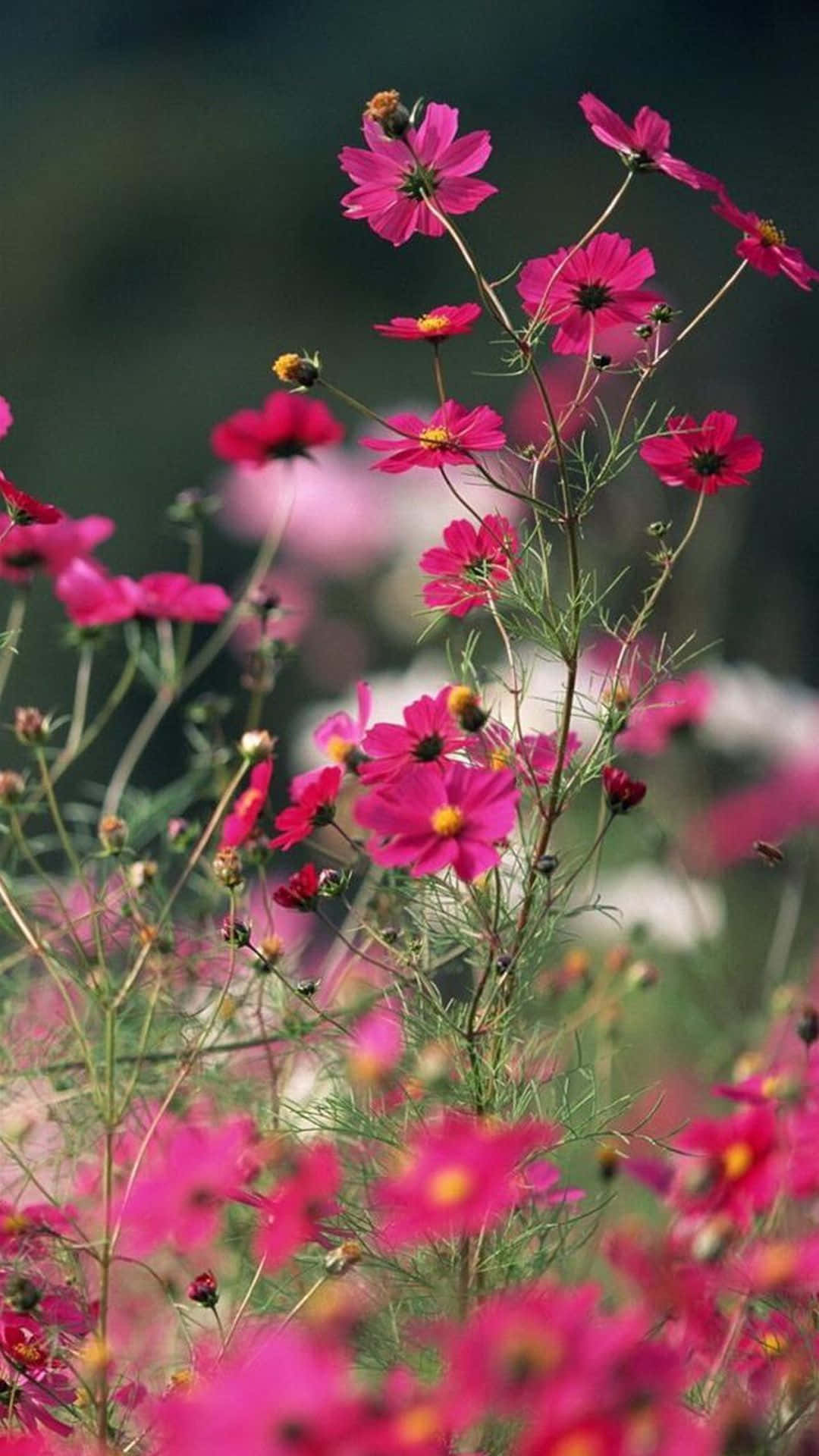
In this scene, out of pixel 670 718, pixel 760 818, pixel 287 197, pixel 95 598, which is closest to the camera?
pixel 95 598

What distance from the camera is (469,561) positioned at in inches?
18.0

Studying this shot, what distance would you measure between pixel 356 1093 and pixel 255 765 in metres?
0.11

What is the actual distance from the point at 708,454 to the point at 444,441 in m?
0.08

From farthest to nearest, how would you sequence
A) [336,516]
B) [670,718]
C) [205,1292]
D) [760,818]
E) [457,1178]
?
[336,516], [760,818], [670,718], [205,1292], [457,1178]

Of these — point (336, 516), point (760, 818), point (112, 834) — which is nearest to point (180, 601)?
point (112, 834)

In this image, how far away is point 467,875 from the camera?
0.39 metres

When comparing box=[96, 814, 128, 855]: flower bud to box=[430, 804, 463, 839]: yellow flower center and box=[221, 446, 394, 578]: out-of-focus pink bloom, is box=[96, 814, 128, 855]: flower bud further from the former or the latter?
box=[221, 446, 394, 578]: out-of-focus pink bloom

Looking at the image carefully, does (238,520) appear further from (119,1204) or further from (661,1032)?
(119,1204)

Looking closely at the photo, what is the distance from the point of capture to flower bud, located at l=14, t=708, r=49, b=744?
0.49 metres

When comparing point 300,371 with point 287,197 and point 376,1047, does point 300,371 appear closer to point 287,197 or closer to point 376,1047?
point 376,1047

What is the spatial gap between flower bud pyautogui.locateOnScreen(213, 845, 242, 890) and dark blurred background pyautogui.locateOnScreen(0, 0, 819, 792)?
1.76 metres

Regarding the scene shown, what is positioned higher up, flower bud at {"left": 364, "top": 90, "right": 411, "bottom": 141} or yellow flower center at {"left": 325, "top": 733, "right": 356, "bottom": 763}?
flower bud at {"left": 364, "top": 90, "right": 411, "bottom": 141}

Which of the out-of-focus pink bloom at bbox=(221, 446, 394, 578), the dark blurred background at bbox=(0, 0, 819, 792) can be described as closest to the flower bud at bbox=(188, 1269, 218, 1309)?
the out-of-focus pink bloom at bbox=(221, 446, 394, 578)

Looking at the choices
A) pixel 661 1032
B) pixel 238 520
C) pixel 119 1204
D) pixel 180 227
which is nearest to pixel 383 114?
pixel 119 1204
